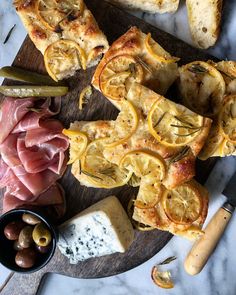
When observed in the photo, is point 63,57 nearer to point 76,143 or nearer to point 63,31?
point 63,31

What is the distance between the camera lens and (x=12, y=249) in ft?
10.8

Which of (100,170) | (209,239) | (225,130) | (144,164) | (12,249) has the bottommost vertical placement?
(12,249)

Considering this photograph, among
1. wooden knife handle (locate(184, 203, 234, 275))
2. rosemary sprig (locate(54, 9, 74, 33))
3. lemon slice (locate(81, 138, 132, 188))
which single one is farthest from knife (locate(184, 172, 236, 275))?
rosemary sprig (locate(54, 9, 74, 33))

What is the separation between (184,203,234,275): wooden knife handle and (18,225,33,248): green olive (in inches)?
40.8

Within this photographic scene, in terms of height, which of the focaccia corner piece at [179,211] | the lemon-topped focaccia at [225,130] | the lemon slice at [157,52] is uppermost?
the lemon slice at [157,52]

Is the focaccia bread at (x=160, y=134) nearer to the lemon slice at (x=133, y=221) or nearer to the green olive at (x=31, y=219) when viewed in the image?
the lemon slice at (x=133, y=221)

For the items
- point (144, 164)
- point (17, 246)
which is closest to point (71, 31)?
point (144, 164)

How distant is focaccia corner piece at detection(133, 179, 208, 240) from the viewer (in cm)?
307

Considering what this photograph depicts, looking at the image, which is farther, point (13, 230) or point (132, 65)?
point (13, 230)

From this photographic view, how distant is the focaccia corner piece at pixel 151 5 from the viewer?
329 centimetres

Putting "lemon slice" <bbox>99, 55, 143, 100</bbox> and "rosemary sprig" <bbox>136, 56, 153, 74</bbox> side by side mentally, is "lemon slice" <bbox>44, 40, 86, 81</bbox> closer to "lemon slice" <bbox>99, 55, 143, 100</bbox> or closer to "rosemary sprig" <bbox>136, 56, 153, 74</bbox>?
"lemon slice" <bbox>99, 55, 143, 100</bbox>

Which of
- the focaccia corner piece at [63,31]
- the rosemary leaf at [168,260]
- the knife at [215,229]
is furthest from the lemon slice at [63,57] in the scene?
the rosemary leaf at [168,260]

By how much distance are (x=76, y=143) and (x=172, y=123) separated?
0.66 metres

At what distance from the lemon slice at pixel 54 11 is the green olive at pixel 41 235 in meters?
1.20
